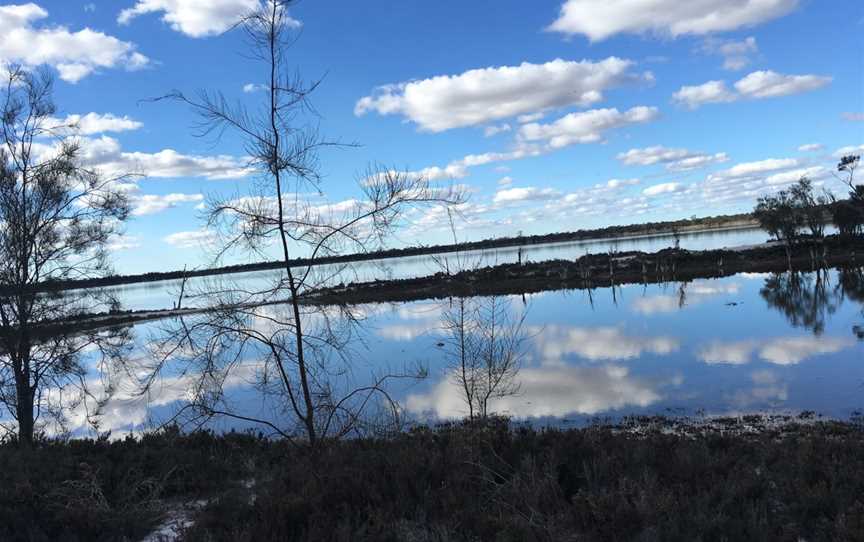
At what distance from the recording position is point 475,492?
6.25 meters

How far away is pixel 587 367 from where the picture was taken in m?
22.3

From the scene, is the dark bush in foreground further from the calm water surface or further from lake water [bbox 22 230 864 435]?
the calm water surface

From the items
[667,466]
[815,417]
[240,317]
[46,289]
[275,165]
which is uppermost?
[275,165]

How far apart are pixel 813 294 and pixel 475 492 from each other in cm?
4091

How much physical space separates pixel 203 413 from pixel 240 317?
1407 mm

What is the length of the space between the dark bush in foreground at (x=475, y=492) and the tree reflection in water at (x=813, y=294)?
879 inches

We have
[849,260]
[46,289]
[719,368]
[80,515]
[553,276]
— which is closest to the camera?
[80,515]

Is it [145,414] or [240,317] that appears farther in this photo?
[145,414]

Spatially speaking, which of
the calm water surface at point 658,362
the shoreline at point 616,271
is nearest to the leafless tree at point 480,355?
the calm water surface at point 658,362

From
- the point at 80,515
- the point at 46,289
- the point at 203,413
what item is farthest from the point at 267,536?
the point at 46,289

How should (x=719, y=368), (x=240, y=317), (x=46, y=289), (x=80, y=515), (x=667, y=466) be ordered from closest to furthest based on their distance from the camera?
(x=80, y=515) < (x=667, y=466) < (x=240, y=317) < (x=46, y=289) < (x=719, y=368)

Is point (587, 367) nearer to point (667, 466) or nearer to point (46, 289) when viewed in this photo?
point (667, 466)

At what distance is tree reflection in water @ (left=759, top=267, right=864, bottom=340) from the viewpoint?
29469 millimetres

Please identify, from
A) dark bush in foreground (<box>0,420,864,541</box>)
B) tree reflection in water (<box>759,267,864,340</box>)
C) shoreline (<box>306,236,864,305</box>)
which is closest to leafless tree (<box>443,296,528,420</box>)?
dark bush in foreground (<box>0,420,864,541</box>)
